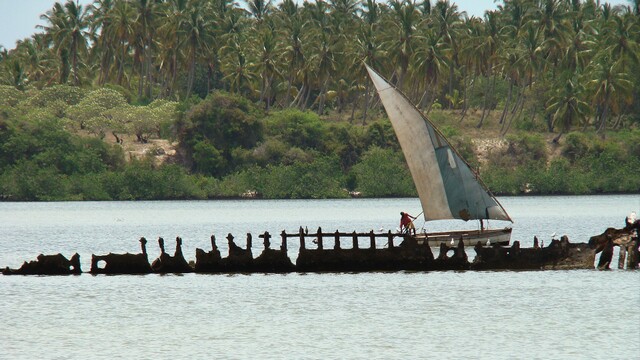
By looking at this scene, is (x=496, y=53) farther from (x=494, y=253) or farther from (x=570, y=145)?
(x=494, y=253)

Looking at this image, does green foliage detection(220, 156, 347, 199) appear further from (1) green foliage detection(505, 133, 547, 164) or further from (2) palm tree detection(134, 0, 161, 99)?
(2) palm tree detection(134, 0, 161, 99)

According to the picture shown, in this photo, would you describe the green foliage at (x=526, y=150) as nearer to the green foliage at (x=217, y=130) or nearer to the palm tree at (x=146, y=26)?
the green foliage at (x=217, y=130)

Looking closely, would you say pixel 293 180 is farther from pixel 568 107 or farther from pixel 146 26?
pixel 146 26

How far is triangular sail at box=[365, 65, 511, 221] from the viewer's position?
51.9m

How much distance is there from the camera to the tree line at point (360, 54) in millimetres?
128625

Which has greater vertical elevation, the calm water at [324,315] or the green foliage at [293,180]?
the green foliage at [293,180]

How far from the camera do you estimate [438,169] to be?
2055 inches

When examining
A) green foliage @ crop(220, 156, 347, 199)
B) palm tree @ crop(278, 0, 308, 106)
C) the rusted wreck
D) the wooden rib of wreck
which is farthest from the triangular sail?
palm tree @ crop(278, 0, 308, 106)

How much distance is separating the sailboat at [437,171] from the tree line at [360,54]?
7246 cm

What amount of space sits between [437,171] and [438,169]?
3.7 inches

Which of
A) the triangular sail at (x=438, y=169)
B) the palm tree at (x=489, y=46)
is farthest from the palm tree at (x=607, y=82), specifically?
the triangular sail at (x=438, y=169)

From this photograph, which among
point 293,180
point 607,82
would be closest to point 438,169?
point 293,180

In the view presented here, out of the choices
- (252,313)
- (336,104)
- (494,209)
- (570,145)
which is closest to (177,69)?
(336,104)

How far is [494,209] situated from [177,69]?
103 meters
